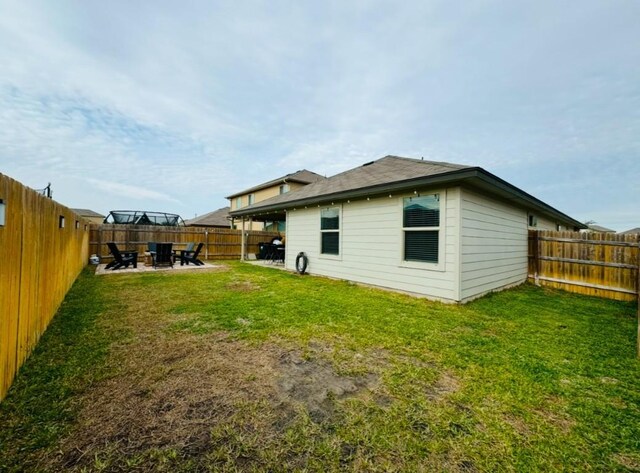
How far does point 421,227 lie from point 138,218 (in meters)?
14.9

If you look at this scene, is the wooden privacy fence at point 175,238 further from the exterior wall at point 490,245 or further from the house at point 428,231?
the exterior wall at point 490,245

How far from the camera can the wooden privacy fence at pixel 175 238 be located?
1212 cm

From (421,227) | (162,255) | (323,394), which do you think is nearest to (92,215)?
(162,255)

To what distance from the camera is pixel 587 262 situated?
6867mm

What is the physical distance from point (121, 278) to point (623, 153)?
1014 inches

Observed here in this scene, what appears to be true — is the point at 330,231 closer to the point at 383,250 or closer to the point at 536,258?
the point at 383,250

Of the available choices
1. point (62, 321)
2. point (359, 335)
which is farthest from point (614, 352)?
point (62, 321)

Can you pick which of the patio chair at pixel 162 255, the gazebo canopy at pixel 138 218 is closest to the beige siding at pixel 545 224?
the patio chair at pixel 162 255

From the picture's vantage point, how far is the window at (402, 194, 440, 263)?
5473 millimetres

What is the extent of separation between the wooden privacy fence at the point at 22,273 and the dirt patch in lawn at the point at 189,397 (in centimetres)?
74

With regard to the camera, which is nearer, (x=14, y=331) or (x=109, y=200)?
(x=14, y=331)

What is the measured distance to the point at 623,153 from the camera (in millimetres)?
15172

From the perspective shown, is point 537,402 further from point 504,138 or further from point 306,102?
point 504,138

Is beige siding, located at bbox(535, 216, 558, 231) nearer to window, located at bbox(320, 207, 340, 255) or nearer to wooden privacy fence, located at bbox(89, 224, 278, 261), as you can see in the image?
window, located at bbox(320, 207, 340, 255)
